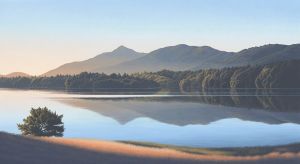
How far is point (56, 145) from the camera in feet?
114

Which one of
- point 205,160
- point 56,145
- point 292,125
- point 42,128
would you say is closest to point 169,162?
point 205,160

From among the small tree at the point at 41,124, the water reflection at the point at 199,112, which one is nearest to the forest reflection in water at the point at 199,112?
the water reflection at the point at 199,112

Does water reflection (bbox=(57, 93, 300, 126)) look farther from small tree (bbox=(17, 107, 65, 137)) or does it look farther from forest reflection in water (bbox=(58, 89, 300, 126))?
small tree (bbox=(17, 107, 65, 137))

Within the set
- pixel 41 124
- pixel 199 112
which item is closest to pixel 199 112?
pixel 199 112

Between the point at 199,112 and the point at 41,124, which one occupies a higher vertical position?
the point at 41,124

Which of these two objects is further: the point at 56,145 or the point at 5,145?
the point at 56,145

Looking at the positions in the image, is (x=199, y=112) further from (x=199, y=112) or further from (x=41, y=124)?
(x=41, y=124)

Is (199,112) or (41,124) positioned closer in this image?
(41,124)

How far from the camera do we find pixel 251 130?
249 ft

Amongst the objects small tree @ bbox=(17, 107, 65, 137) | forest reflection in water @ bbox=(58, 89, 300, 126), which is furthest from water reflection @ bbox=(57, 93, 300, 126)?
small tree @ bbox=(17, 107, 65, 137)

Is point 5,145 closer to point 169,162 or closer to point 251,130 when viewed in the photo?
point 169,162

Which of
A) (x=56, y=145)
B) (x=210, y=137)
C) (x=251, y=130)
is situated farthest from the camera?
(x=251, y=130)

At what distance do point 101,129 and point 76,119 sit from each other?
20.9 meters

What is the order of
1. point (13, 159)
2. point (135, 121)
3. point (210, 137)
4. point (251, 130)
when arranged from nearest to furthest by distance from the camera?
point (13, 159) < point (210, 137) < point (251, 130) < point (135, 121)
